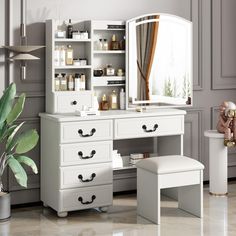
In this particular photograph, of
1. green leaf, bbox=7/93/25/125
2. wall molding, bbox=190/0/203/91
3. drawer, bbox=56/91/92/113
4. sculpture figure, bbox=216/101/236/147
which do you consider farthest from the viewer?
wall molding, bbox=190/0/203/91

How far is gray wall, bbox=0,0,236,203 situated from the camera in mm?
4883

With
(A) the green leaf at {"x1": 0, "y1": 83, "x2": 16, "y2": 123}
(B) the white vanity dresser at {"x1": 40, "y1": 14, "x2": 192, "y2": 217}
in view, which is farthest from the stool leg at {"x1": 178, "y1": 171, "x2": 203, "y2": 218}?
(A) the green leaf at {"x1": 0, "y1": 83, "x2": 16, "y2": 123}

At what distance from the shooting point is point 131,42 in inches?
205

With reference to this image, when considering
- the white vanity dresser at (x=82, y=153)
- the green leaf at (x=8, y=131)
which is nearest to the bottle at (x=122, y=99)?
the white vanity dresser at (x=82, y=153)

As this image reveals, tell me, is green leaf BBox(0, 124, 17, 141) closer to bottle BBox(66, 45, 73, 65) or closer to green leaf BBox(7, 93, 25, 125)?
green leaf BBox(7, 93, 25, 125)

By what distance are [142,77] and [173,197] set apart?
42.4 inches

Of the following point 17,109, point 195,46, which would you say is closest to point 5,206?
A: point 17,109

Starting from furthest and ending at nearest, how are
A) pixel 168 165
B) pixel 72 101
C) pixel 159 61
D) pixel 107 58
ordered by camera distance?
pixel 159 61, pixel 107 58, pixel 72 101, pixel 168 165

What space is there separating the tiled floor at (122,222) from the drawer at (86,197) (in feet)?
0.28

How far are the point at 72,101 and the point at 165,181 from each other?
39.6 inches

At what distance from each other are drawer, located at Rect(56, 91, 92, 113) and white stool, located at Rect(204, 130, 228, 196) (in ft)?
3.80

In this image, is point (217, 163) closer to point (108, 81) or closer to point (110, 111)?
point (110, 111)

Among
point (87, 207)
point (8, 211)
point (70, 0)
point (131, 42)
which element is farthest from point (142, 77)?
point (8, 211)

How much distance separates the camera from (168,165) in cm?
444
